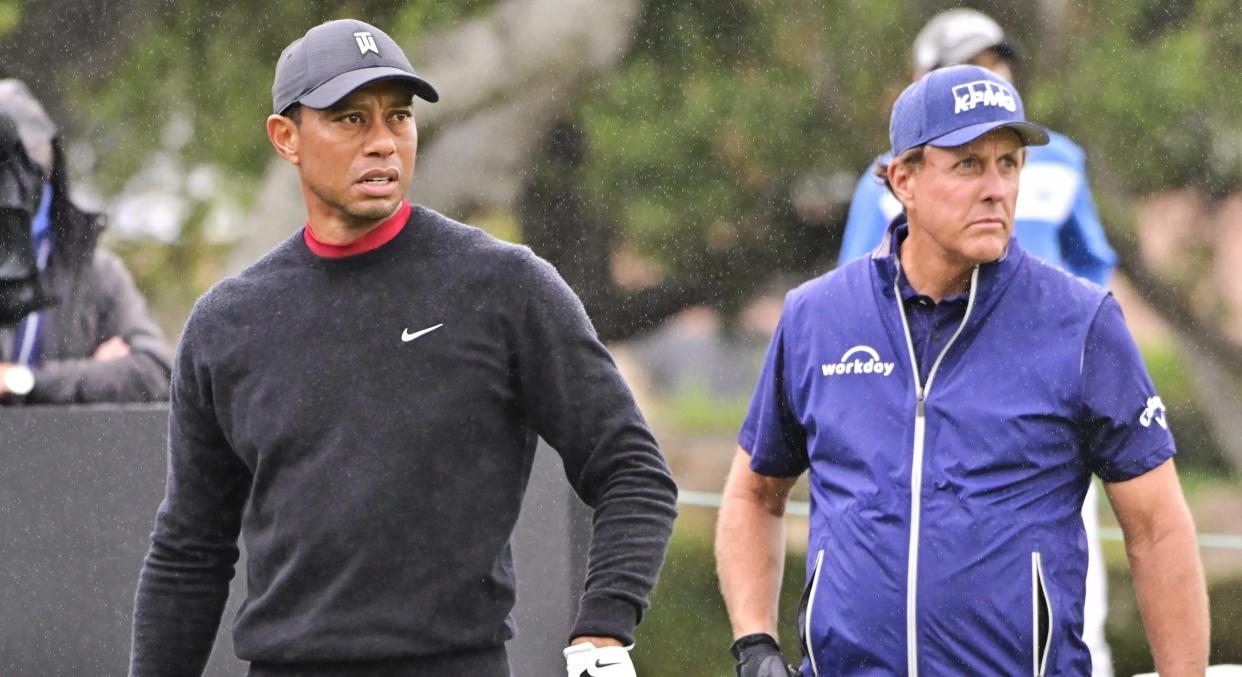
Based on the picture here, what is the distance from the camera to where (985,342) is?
130 inches

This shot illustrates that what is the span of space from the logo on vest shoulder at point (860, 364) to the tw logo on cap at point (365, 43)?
95cm

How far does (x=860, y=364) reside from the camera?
3387 millimetres

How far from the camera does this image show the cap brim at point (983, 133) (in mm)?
3412

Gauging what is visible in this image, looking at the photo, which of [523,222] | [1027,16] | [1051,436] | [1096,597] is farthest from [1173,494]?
[523,222]

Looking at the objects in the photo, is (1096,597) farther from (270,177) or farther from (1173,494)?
(270,177)

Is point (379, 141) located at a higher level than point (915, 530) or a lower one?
higher

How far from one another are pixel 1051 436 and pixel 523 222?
29.0 feet

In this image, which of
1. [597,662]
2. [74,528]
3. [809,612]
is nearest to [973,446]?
[809,612]

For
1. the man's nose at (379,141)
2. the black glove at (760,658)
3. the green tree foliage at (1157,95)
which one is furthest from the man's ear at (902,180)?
the green tree foliage at (1157,95)

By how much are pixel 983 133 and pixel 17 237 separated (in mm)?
4221

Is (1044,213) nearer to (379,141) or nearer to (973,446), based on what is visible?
(973,446)

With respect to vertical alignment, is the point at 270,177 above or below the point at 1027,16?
below

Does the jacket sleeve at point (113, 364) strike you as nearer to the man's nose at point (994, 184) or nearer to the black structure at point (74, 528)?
the black structure at point (74, 528)

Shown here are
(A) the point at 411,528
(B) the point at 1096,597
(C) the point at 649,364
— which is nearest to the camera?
(A) the point at 411,528
